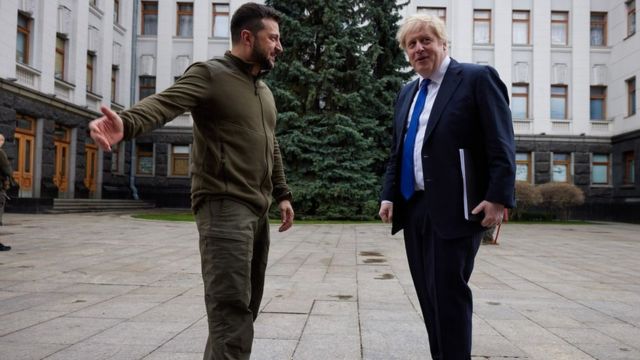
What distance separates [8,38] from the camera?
1822 cm

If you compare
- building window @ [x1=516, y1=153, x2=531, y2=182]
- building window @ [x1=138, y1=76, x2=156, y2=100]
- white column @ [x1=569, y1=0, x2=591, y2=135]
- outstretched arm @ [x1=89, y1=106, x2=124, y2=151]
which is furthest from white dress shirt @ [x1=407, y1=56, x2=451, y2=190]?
building window @ [x1=138, y1=76, x2=156, y2=100]

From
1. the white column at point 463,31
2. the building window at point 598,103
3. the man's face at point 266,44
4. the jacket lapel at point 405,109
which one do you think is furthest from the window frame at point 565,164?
the man's face at point 266,44

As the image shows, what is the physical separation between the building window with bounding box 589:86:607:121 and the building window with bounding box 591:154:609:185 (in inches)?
83.8

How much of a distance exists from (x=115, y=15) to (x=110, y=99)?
460 cm

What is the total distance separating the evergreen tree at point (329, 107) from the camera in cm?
1884

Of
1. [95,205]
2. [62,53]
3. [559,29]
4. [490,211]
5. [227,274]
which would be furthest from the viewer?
[559,29]

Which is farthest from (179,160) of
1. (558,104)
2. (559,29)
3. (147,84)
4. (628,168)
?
(628,168)

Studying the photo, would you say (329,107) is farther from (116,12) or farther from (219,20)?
(116,12)

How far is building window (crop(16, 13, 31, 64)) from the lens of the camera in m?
19.5

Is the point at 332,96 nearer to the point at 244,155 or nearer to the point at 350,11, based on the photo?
the point at 350,11

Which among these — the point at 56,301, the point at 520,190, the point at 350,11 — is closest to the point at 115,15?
the point at 350,11

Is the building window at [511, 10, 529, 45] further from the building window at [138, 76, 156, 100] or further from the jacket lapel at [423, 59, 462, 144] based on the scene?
the jacket lapel at [423, 59, 462, 144]

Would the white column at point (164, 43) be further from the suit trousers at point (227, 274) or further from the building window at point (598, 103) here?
the suit trousers at point (227, 274)

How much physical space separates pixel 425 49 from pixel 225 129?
3.74 feet
